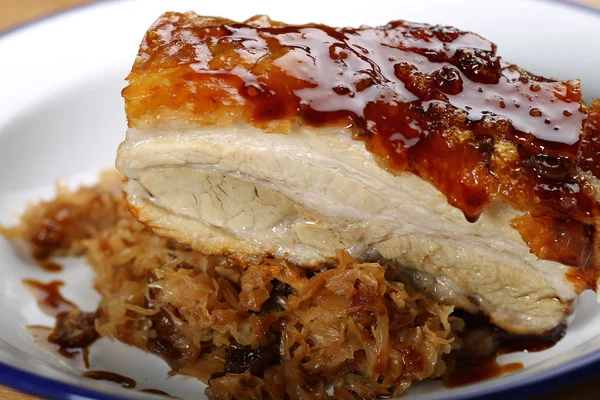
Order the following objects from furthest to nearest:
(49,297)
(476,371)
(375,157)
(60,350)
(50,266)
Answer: (50,266)
(49,297)
(60,350)
(476,371)
(375,157)

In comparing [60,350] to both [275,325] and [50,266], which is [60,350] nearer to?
[50,266]

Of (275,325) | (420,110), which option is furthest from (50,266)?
(420,110)

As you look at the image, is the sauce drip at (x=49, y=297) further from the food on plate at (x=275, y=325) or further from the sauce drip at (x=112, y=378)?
the sauce drip at (x=112, y=378)

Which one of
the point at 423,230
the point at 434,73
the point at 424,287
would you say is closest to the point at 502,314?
the point at 424,287

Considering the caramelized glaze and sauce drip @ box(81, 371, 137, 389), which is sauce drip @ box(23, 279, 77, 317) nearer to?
sauce drip @ box(81, 371, 137, 389)

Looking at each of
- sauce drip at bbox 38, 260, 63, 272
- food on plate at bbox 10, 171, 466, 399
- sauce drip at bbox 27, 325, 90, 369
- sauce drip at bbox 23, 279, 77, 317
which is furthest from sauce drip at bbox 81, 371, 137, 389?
sauce drip at bbox 38, 260, 63, 272
